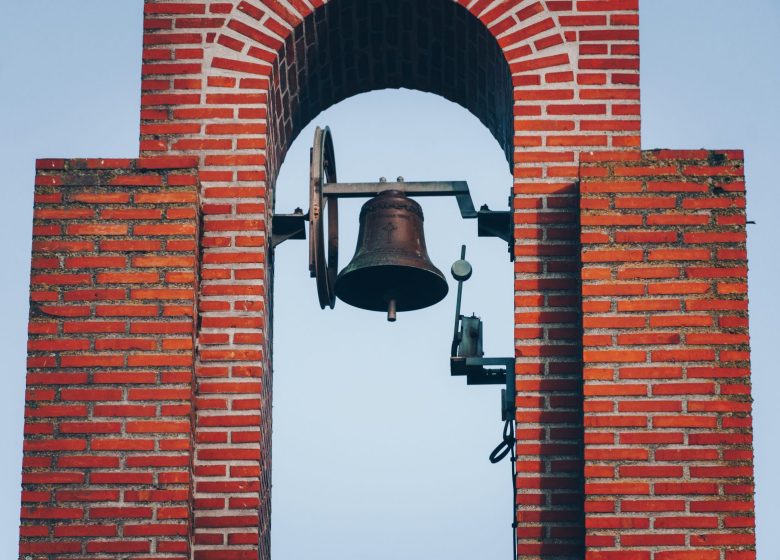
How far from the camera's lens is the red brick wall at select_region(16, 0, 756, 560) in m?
8.75

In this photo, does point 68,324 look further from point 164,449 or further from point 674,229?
point 674,229

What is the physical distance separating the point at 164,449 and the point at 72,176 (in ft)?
4.71

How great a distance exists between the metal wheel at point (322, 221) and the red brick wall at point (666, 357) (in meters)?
1.31

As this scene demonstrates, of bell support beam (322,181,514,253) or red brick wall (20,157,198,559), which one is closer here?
red brick wall (20,157,198,559)

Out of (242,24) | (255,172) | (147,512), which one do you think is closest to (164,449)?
(147,512)

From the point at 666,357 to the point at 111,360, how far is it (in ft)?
8.26

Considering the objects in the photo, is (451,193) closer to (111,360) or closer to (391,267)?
(391,267)

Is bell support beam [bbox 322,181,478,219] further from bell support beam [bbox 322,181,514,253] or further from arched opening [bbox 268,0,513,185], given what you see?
arched opening [bbox 268,0,513,185]

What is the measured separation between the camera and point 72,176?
9086mm

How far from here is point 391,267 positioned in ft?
31.2

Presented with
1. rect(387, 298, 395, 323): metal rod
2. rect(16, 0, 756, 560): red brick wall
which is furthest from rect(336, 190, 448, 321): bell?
rect(16, 0, 756, 560): red brick wall

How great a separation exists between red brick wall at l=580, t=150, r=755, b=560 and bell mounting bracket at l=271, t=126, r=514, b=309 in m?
0.77

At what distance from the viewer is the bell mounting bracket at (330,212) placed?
30.5 ft

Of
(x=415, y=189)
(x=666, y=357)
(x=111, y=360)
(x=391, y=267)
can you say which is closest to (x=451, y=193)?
(x=415, y=189)
